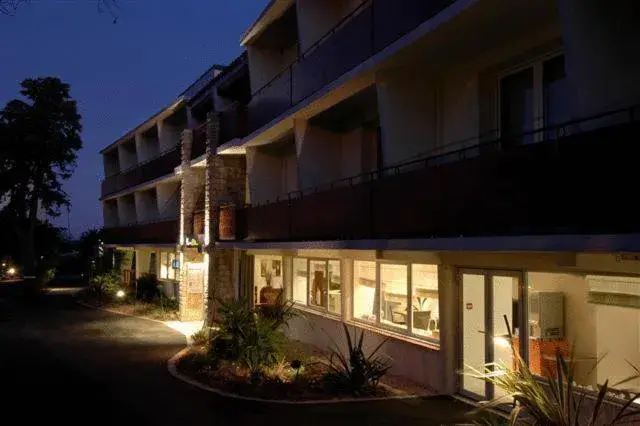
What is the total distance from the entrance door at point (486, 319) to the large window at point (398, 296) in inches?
28.3

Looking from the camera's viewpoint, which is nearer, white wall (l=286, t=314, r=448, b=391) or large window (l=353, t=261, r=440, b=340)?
white wall (l=286, t=314, r=448, b=391)

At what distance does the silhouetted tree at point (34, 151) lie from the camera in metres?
46.9

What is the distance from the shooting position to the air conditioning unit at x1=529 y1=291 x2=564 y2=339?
357 inches

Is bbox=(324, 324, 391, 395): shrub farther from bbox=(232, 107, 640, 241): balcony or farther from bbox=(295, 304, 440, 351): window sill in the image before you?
bbox=(232, 107, 640, 241): balcony

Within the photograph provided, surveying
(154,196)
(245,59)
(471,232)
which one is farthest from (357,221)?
(154,196)

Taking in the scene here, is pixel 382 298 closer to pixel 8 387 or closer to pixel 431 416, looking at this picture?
pixel 431 416

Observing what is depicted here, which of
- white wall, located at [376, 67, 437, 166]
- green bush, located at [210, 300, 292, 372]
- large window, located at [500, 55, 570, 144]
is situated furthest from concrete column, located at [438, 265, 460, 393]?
green bush, located at [210, 300, 292, 372]

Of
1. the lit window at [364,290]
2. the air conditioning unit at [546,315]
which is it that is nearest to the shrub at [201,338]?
the lit window at [364,290]

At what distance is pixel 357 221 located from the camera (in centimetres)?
1183

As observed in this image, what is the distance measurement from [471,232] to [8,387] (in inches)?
350

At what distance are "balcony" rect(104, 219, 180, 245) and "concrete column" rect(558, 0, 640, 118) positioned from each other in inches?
755

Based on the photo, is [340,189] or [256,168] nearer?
[340,189]

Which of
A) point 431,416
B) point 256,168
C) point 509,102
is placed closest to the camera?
point 431,416

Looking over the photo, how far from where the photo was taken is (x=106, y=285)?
30.5 m
